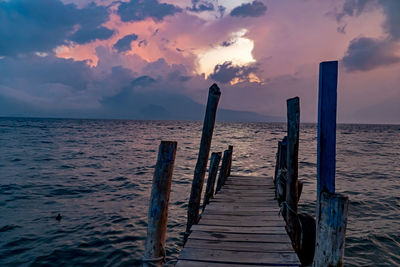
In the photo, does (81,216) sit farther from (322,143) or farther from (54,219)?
(322,143)

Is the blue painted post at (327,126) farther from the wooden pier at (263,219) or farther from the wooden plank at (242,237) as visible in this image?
the wooden plank at (242,237)

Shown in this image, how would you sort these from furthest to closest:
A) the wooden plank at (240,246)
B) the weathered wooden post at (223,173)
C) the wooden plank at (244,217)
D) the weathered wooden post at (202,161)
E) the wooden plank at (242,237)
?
1. the weathered wooden post at (223,173)
2. the weathered wooden post at (202,161)
3. the wooden plank at (244,217)
4. the wooden plank at (242,237)
5. the wooden plank at (240,246)

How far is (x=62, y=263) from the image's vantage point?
563 centimetres

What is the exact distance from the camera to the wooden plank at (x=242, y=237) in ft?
13.0

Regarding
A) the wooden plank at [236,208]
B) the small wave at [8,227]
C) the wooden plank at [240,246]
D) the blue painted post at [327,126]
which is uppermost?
the blue painted post at [327,126]

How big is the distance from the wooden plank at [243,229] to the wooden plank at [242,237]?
0.39 feet

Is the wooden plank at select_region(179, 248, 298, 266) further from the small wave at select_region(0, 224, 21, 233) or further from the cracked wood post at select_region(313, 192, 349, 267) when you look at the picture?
the small wave at select_region(0, 224, 21, 233)

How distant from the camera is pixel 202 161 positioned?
5688 mm

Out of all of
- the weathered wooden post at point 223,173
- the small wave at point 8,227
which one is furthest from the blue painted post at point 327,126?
the small wave at point 8,227

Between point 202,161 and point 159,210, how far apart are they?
96.0 inches

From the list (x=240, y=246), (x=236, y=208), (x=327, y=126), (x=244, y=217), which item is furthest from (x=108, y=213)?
(x=327, y=126)

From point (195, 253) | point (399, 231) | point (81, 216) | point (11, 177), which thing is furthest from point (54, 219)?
point (399, 231)

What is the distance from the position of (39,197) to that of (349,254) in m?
11.2

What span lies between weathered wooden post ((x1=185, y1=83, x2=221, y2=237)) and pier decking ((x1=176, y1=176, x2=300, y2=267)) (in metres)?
0.33
